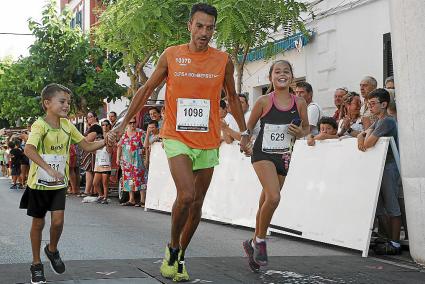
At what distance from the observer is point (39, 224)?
6570 mm

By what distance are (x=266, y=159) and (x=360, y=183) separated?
68.1 inches

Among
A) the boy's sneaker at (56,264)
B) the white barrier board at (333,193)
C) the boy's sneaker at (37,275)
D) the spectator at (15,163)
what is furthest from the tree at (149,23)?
the spectator at (15,163)

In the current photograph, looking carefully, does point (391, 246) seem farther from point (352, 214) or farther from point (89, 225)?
point (89, 225)

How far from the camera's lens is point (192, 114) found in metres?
6.49

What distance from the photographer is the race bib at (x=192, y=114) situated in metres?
6.50

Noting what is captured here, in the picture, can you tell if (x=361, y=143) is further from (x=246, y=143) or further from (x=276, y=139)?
(x=246, y=143)

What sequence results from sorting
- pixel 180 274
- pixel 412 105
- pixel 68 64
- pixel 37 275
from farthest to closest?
pixel 68 64 → pixel 412 105 → pixel 180 274 → pixel 37 275

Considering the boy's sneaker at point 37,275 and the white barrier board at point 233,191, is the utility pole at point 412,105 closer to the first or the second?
the white barrier board at point 233,191

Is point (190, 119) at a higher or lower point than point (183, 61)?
lower

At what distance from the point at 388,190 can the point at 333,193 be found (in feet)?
2.37

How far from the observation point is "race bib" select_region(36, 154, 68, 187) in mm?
6492

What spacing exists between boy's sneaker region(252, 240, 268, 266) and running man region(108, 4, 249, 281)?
73 centimetres

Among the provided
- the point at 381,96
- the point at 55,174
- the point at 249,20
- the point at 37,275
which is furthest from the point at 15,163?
the point at 37,275

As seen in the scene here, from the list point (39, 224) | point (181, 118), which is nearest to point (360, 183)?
point (181, 118)
